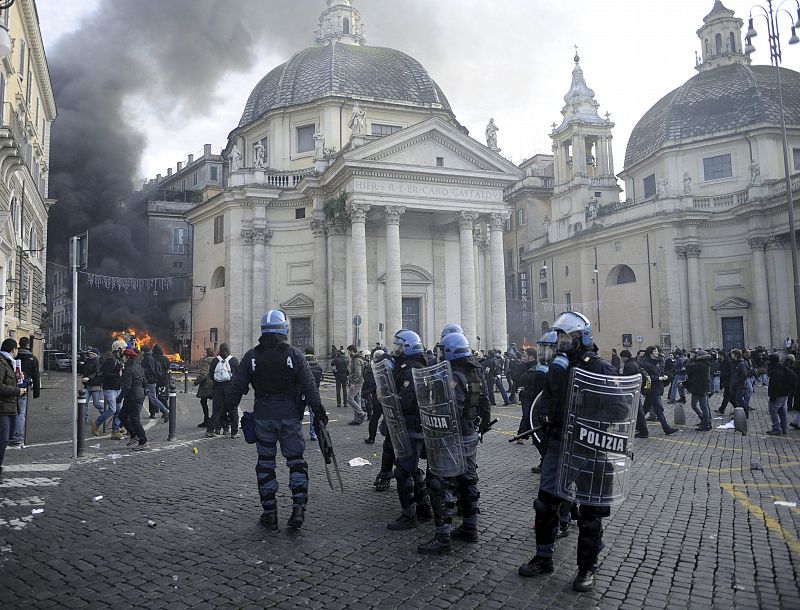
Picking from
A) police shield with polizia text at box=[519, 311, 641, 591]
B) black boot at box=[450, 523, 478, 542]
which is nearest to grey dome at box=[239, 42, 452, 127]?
black boot at box=[450, 523, 478, 542]

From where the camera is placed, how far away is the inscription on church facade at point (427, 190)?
27.9 metres

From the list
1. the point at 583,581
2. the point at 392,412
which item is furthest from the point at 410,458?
the point at 583,581

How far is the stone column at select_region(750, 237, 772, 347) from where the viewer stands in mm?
33472

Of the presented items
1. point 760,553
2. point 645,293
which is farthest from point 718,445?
point 645,293

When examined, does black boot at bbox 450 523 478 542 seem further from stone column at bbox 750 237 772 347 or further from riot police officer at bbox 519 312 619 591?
stone column at bbox 750 237 772 347

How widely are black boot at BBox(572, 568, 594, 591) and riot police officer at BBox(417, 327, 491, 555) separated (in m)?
1.13

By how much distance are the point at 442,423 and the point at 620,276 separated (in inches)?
1486

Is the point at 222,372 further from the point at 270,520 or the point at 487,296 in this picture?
the point at 487,296

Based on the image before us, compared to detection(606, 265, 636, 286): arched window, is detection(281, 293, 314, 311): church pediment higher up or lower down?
lower down

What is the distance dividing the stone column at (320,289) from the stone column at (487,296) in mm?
8542

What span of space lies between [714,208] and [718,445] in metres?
30.4

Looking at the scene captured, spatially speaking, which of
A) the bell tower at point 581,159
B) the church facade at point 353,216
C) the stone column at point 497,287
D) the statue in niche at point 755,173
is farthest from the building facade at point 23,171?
the statue in niche at point 755,173

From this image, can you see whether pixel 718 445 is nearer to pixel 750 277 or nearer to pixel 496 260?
pixel 496 260

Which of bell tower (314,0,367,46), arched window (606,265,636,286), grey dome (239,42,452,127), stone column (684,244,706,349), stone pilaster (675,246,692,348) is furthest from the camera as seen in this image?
bell tower (314,0,367,46)
